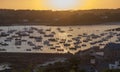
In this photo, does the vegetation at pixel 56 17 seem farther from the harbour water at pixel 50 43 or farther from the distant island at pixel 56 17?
the harbour water at pixel 50 43

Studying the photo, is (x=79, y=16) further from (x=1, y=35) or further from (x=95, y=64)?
(x=95, y=64)

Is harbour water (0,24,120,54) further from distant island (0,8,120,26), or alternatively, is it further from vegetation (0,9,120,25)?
vegetation (0,9,120,25)

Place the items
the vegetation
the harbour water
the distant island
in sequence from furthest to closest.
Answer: the vegetation
the distant island
the harbour water

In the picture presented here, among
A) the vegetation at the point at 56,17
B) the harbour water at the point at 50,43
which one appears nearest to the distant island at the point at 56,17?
the vegetation at the point at 56,17

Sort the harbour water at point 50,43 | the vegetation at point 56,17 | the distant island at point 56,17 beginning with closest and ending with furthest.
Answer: the harbour water at point 50,43, the distant island at point 56,17, the vegetation at point 56,17

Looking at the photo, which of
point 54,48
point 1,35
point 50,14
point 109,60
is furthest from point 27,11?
point 109,60

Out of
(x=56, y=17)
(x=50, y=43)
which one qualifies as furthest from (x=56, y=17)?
(x=50, y=43)

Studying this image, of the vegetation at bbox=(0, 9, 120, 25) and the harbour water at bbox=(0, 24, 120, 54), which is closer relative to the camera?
the harbour water at bbox=(0, 24, 120, 54)

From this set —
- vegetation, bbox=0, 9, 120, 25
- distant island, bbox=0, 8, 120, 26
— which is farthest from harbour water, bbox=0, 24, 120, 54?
vegetation, bbox=0, 9, 120, 25
